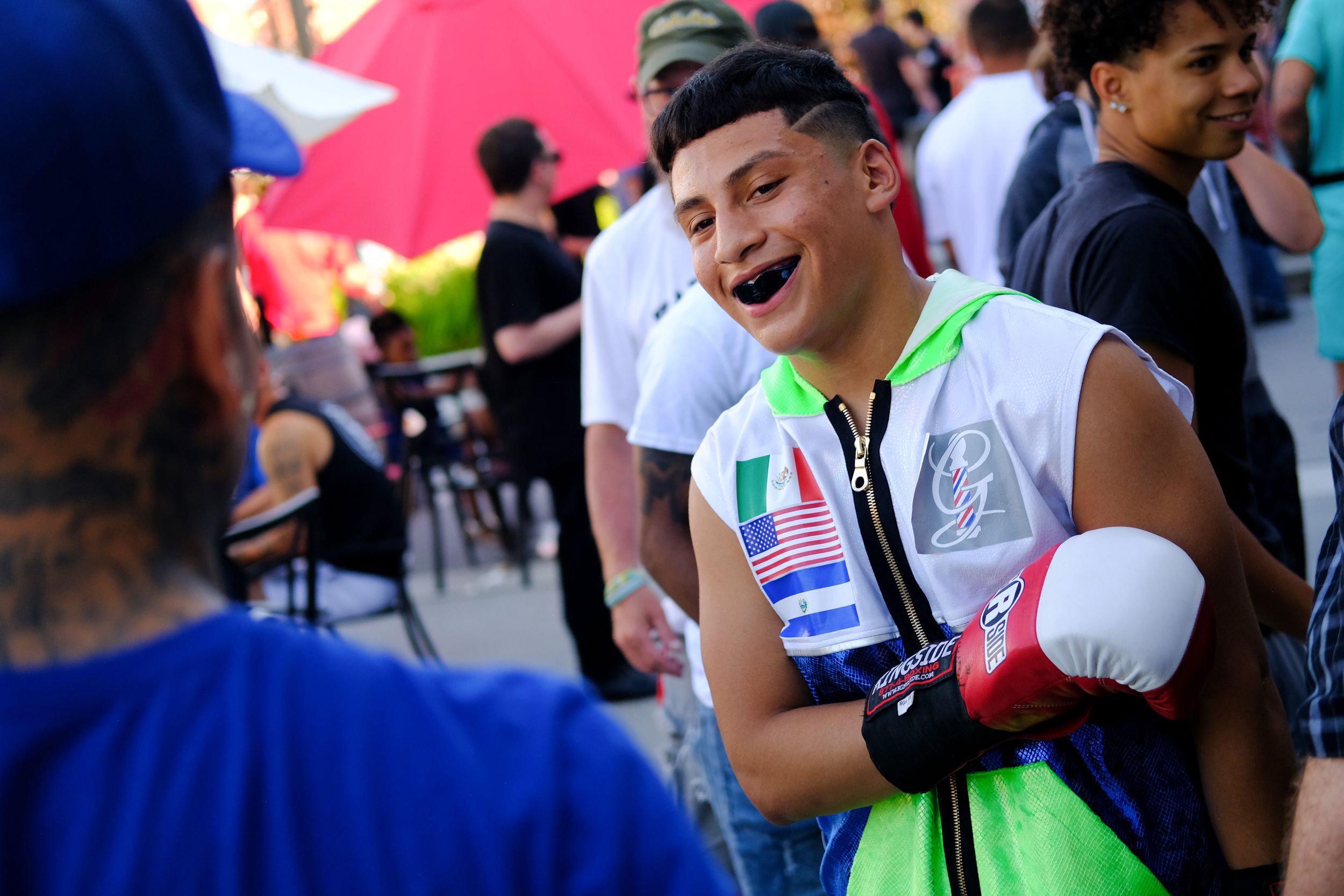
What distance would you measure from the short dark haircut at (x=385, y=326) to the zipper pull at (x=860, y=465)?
7.49 metres

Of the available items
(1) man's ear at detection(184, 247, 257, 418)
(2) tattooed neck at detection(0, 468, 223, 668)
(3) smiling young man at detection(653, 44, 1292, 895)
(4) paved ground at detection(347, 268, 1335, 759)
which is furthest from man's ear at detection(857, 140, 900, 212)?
(4) paved ground at detection(347, 268, 1335, 759)

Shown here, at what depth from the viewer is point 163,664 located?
0.75 meters

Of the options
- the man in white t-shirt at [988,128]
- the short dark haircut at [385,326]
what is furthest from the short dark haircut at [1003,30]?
the short dark haircut at [385,326]

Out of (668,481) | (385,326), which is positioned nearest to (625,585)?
(668,481)

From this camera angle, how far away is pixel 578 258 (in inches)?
281

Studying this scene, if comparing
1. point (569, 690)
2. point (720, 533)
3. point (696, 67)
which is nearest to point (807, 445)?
point (720, 533)

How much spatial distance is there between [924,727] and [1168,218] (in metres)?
1.14

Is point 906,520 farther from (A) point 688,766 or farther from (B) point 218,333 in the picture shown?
(A) point 688,766

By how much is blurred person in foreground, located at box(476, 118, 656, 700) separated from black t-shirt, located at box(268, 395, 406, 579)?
1.97 feet

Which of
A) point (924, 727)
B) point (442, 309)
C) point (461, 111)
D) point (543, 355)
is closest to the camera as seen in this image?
point (924, 727)

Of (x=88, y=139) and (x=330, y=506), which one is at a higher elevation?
(x=88, y=139)

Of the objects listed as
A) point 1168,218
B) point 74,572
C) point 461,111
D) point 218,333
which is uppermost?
point 461,111

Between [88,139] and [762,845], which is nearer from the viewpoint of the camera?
[88,139]

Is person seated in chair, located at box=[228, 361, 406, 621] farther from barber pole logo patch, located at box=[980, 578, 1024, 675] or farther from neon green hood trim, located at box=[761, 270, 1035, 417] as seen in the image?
barber pole logo patch, located at box=[980, 578, 1024, 675]
